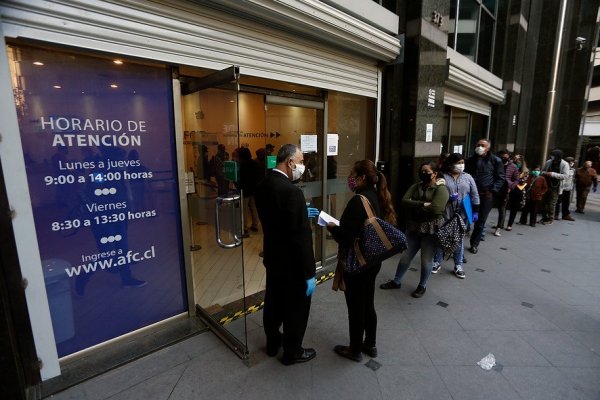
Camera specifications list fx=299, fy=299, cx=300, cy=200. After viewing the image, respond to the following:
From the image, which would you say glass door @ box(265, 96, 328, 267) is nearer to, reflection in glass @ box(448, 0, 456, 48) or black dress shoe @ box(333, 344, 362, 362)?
black dress shoe @ box(333, 344, 362, 362)

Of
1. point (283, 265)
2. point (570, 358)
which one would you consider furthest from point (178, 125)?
point (570, 358)

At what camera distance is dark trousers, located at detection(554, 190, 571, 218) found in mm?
7696

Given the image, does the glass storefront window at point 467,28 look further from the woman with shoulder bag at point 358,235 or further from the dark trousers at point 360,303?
the dark trousers at point 360,303

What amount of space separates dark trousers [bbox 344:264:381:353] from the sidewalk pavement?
0.27 metres

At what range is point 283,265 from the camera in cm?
233

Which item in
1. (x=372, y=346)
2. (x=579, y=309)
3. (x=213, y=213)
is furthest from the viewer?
(x=579, y=309)

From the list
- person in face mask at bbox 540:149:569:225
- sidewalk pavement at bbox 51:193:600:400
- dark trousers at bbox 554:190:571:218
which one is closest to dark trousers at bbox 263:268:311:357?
sidewalk pavement at bbox 51:193:600:400

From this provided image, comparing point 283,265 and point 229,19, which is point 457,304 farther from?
point 229,19

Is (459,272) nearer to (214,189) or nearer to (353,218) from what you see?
(353,218)

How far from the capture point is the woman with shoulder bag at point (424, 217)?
3.37 metres

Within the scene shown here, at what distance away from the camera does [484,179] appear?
17.0ft

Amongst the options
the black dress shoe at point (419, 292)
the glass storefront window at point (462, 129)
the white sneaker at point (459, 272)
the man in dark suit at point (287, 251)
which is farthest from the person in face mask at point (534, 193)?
the man in dark suit at point (287, 251)

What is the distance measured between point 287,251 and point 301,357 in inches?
39.9

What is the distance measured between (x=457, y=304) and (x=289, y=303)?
7.54 feet
